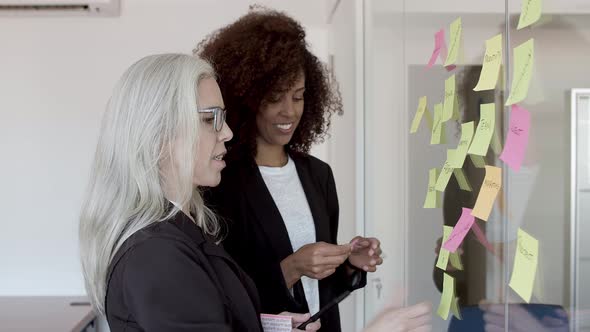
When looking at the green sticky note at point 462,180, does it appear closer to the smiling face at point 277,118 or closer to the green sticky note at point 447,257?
the green sticky note at point 447,257

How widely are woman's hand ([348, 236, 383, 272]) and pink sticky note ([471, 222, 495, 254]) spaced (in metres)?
0.42

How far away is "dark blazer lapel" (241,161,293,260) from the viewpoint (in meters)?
1.40

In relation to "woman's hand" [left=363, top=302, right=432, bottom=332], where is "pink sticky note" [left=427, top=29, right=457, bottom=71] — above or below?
above

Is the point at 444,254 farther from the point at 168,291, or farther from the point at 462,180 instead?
the point at 168,291

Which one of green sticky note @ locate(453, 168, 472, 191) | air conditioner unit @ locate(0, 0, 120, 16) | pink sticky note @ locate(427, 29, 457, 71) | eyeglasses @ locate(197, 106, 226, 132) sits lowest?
green sticky note @ locate(453, 168, 472, 191)

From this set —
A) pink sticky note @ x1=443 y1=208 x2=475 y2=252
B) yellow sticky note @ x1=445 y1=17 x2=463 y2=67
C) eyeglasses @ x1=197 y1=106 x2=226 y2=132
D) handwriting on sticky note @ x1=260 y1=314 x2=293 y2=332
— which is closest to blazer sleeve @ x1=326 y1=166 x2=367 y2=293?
pink sticky note @ x1=443 y1=208 x2=475 y2=252

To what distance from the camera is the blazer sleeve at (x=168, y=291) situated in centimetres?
79

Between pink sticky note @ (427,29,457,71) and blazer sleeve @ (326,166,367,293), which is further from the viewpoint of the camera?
blazer sleeve @ (326,166,367,293)

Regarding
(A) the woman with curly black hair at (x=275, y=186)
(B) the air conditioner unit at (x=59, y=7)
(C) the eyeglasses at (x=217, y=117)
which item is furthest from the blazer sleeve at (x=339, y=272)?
(B) the air conditioner unit at (x=59, y=7)

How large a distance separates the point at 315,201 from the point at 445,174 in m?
0.42

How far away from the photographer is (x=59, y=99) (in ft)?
11.0

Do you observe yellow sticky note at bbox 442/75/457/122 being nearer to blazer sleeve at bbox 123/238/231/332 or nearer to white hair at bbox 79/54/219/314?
white hair at bbox 79/54/219/314

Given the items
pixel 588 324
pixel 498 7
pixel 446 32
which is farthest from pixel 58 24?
pixel 588 324

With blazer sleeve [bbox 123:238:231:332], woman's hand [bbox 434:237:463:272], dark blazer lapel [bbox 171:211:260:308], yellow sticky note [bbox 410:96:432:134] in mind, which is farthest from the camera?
yellow sticky note [bbox 410:96:432:134]
